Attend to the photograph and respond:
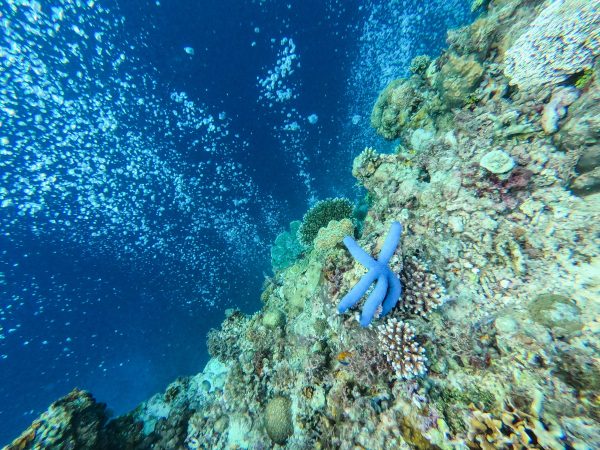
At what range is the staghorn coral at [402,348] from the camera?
138 inches

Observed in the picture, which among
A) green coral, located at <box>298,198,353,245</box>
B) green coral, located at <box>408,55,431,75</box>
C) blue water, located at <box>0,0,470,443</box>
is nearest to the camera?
green coral, located at <box>408,55,431,75</box>

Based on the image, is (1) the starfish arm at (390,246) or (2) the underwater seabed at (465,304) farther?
(1) the starfish arm at (390,246)

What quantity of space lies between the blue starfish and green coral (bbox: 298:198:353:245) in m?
4.55

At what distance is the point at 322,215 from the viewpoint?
8.47 metres

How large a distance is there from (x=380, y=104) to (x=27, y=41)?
15.6 m

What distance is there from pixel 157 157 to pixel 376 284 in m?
18.2

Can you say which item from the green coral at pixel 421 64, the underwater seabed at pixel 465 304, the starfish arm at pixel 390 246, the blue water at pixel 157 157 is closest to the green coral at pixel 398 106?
the green coral at pixel 421 64

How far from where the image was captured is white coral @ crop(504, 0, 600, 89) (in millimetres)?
3744

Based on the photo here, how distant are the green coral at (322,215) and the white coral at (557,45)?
491 centimetres

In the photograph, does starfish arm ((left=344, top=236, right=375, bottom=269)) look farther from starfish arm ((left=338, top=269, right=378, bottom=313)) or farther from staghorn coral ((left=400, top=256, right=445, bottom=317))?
staghorn coral ((left=400, top=256, right=445, bottom=317))

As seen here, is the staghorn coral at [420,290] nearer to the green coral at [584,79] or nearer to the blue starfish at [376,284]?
the blue starfish at [376,284]

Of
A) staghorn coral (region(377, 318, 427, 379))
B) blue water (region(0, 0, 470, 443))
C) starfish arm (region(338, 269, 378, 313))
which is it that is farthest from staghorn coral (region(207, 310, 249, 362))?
blue water (region(0, 0, 470, 443))

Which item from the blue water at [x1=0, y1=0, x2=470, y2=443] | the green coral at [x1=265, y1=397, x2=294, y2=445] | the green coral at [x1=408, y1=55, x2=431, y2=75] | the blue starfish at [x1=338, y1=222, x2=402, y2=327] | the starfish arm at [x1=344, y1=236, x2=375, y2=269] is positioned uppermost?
the blue water at [x1=0, y1=0, x2=470, y2=443]

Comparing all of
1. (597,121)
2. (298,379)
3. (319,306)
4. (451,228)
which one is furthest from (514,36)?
(298,379)
